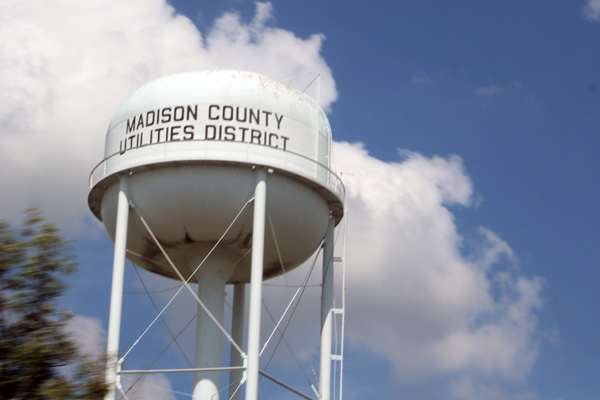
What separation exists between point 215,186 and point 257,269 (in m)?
1.66

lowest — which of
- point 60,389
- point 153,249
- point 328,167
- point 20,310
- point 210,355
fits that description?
point 60,389

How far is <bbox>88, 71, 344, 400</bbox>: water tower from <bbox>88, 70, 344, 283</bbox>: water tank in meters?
0.02

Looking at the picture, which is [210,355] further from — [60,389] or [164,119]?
[60,389]

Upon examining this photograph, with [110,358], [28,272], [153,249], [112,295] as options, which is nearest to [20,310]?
[28,272]

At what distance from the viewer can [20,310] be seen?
9.36m

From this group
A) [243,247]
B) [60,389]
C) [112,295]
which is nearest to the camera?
[60,389]

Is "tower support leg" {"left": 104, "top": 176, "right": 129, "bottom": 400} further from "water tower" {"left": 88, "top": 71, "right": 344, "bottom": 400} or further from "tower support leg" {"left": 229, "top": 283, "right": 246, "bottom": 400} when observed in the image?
"tower support leg" {"left": 229, "top": 283, "right": 246, "bottom": 400}

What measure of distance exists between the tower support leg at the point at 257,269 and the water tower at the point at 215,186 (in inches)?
0.7

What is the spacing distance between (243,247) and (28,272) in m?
10.4

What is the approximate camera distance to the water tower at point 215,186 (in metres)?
18.4

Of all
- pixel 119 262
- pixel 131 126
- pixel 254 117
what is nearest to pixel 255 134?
pixel 254 117

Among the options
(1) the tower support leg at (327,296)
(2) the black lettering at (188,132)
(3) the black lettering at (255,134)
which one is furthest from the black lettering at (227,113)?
(1) the tower support leg at (327,296)

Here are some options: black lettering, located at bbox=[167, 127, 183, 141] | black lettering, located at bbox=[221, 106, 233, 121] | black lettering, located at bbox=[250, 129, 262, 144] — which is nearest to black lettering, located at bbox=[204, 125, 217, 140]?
black lettering, located at bbox=[221, 106, 233, 121]

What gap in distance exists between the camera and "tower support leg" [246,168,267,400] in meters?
17.8
